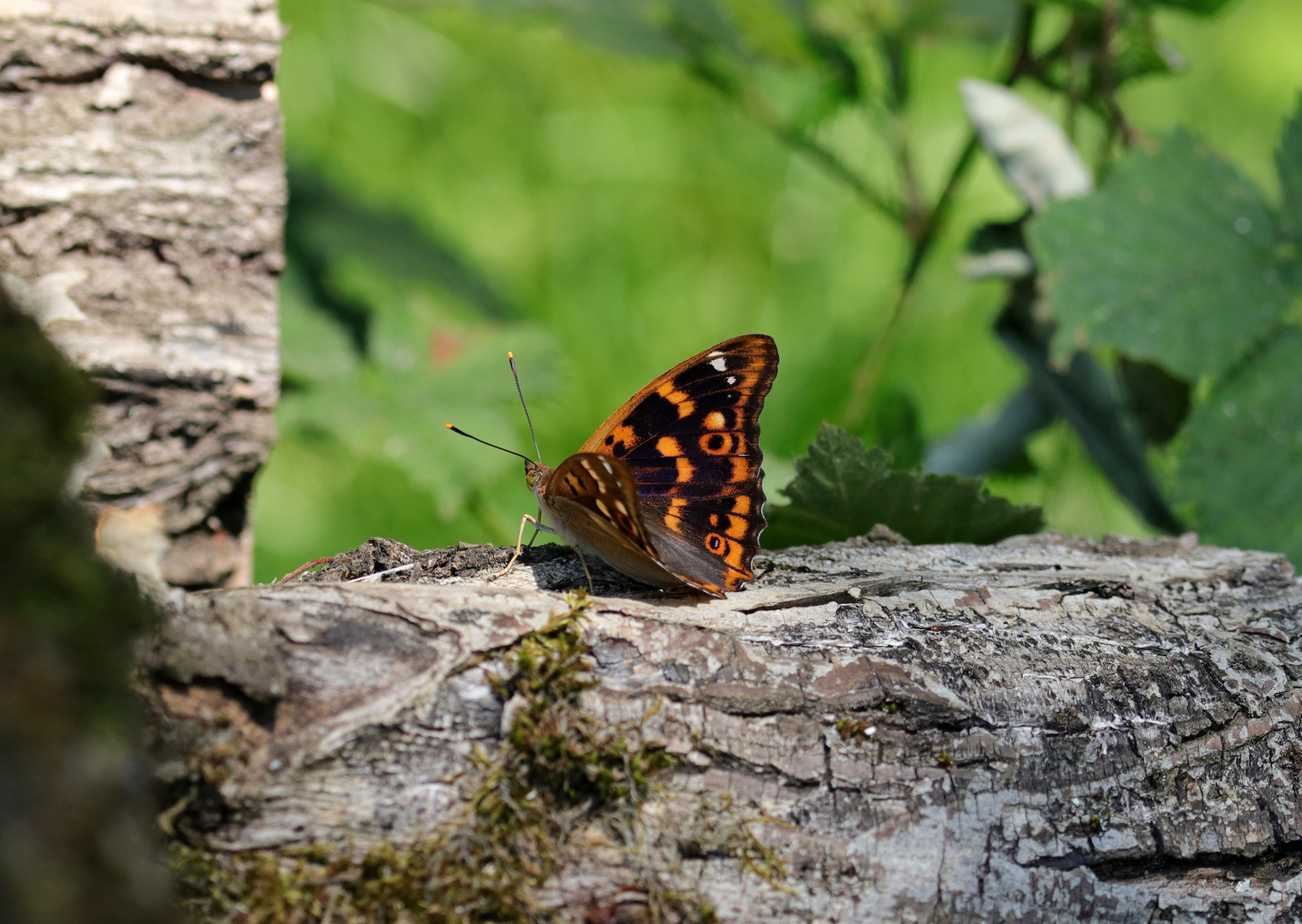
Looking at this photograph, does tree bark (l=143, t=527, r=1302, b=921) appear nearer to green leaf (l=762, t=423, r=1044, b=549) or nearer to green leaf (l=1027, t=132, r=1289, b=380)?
green leaf (l=762, t=423, r=1044, b=549)

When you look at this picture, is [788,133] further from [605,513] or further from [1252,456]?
[605,513]

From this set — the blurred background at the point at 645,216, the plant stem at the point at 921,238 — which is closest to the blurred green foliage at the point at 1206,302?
the blurred background at the point at 645,216

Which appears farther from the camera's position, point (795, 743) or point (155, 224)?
point (155, 224)

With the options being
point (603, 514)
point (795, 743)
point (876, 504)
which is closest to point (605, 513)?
point (603, 514)

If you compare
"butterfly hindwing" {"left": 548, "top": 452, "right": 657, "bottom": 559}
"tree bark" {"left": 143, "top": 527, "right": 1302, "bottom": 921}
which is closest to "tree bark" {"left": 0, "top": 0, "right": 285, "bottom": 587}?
"tree bark" {"left": 143, "top": 527, "right": 1302, "bottom": 921}

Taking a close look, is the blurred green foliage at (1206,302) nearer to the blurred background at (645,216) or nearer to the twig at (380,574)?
the blurred background at (645,216)
